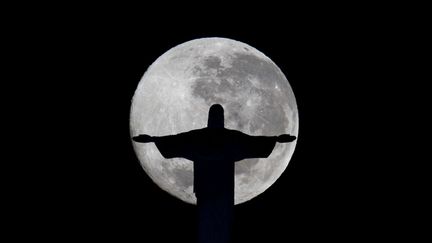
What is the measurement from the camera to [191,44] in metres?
7.36

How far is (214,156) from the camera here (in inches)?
255

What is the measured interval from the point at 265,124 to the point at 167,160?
41.3 inches

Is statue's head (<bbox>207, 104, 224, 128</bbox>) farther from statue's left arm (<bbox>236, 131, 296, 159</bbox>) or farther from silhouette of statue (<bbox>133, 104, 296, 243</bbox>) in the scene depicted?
statue's left arm (<bbox>236, 131, 296, 159</bbox>)

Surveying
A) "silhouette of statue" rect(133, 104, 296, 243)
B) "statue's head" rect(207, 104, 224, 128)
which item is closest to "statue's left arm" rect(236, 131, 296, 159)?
"silhouette of statue" rect(133, 104, 296, 243)

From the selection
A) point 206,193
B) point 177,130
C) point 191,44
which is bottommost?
point 206,193

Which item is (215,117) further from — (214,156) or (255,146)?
(255,146)

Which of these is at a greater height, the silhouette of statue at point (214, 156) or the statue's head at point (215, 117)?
the statue's head at point (215, 117)

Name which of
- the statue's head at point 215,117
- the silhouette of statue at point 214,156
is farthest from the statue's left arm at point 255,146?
the statue's head at point 215,117

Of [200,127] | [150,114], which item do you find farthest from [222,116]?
[150,114]

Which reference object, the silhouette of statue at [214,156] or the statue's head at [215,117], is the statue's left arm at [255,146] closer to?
the silhouette of statue at [214,156]

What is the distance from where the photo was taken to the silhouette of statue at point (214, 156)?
648 cm

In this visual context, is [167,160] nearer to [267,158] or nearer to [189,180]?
[189,180]

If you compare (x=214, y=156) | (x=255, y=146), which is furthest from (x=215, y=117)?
(x=255, y=146)

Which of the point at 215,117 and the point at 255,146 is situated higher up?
the point at 215,117
